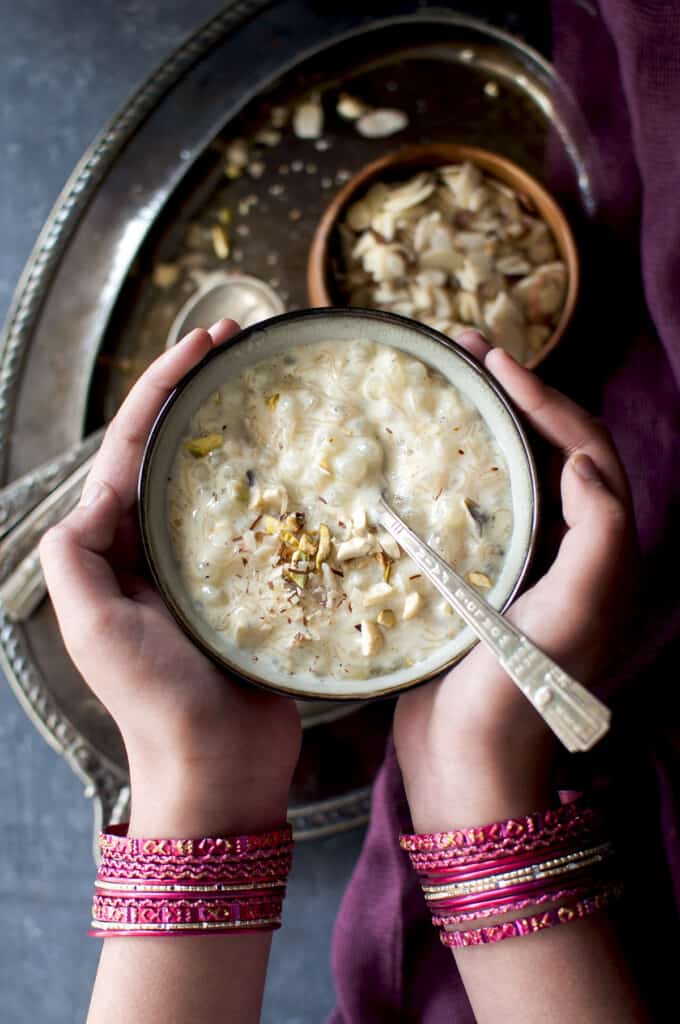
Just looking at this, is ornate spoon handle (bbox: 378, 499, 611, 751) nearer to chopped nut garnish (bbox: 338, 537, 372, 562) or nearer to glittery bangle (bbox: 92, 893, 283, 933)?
chopped nut garnish (bbox: 338, 537, 372, 562)

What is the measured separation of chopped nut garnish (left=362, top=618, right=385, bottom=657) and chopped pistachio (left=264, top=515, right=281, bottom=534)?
4.4 inches

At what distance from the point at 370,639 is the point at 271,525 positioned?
0.13m

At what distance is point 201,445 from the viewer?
89 cm

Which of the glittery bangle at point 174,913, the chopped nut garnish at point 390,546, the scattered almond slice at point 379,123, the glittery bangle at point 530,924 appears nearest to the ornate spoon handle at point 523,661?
the chopped nut garnish at point 390,546

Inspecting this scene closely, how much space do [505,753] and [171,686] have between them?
306 mm

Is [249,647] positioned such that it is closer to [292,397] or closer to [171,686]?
[171,686]

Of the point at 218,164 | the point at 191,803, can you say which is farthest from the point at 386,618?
the point at 218,164

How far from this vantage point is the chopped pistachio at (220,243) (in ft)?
4.22

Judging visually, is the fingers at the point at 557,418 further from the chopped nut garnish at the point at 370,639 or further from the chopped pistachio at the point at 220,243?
the chopped pistachio at the point at 220,243

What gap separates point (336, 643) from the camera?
0.86 meters

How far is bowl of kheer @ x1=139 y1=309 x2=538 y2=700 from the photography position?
853 mm

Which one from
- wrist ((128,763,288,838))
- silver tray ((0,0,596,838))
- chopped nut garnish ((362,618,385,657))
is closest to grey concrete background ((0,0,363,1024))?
silver tray ((0,0,596,838))

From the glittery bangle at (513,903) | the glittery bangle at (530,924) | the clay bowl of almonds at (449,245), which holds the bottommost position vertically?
the glittery bangle at (530,924)

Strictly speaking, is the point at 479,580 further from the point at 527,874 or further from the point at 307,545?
the point at 527,874
